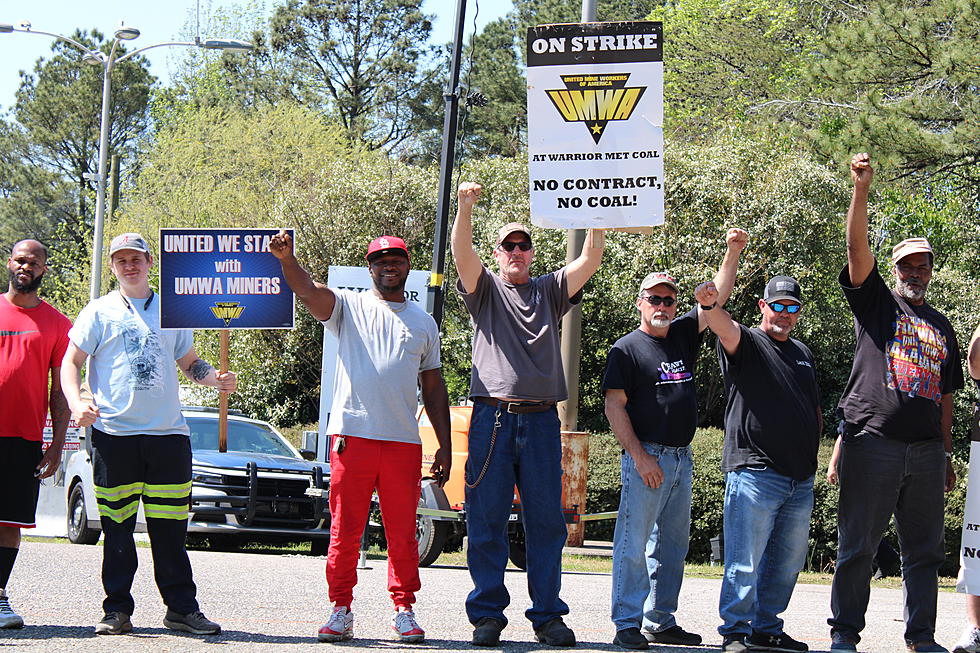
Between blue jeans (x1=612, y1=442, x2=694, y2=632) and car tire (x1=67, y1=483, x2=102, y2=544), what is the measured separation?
351 inches

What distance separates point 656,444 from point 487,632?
138cm

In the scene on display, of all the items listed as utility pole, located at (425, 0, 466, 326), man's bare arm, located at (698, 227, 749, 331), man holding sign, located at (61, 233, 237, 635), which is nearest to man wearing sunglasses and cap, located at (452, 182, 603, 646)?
man's bare arm, located at (698, 227, 749, 331)

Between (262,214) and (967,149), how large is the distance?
55.9ft

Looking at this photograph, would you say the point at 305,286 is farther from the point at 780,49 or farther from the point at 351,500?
the point at 780,49

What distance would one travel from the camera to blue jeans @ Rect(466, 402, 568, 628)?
6.65 metres

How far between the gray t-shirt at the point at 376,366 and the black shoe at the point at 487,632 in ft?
3.38

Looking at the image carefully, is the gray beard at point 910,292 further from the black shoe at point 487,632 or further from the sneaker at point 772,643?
the black shoe at point 487,632

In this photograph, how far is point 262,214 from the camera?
30.4 metres

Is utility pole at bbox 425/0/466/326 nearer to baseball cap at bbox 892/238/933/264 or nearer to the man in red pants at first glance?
the man in red pants

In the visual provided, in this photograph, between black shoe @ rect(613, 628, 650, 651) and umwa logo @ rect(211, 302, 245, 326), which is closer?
black shoe @ rect(613, 628, 650, 651)

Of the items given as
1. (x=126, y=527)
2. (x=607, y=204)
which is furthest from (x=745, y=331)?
(x=126, y=527)

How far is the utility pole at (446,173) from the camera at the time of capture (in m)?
16.5

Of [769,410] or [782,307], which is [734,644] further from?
[782,307]

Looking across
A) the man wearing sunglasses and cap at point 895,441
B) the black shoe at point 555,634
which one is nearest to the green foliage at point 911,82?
the man wearing sunglasses and cap at point 895,441
